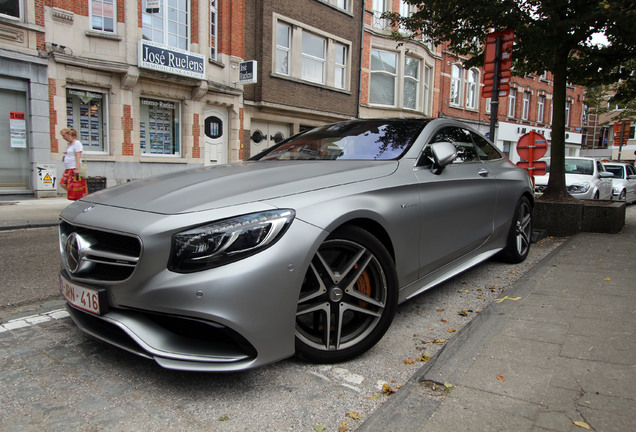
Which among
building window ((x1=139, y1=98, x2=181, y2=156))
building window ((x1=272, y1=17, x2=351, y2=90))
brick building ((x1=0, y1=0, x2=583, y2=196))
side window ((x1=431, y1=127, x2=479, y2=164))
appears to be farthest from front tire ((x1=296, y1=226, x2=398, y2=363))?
building window ((x1=272, y1=17, x2=351, y2=90))

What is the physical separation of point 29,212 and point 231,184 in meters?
8.77

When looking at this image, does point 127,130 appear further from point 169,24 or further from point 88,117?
point 169,24

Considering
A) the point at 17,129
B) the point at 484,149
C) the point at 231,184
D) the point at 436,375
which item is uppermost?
the point at 17,129

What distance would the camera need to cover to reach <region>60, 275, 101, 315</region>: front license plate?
219 cm

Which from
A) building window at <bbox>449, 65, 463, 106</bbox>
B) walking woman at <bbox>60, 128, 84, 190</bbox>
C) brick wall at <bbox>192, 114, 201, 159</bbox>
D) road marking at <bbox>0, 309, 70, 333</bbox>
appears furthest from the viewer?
building window at <bbox>449, 65, 463, 106</bbox>

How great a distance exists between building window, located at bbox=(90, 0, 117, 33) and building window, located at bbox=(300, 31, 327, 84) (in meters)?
7.86

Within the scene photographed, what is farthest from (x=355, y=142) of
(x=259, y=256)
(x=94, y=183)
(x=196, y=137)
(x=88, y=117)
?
(x=196, y=137)

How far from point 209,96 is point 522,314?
567 inches

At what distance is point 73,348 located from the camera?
8.71ft

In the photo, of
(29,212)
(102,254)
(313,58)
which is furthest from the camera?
(313,58)

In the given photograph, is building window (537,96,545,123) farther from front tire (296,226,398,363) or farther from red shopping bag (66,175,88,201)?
front tire (296,226,398,363)

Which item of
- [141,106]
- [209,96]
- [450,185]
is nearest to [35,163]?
[141,106]

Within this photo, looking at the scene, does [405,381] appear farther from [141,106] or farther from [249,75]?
[249,75]

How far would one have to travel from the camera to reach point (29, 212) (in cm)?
935
